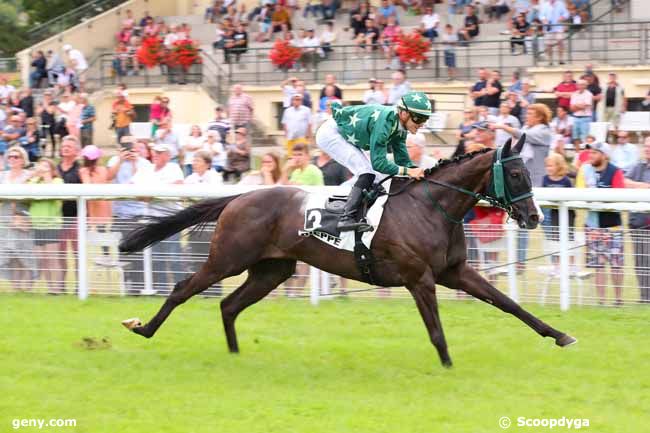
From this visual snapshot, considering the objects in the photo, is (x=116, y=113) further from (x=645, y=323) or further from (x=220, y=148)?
(x=645, y=323)

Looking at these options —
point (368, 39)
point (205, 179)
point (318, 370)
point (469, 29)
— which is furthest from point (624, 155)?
point (368, 39)

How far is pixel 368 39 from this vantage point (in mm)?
20078

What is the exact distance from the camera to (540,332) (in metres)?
6.85

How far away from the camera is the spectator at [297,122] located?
49.3 feet

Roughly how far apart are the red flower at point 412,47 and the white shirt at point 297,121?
15.2 ft

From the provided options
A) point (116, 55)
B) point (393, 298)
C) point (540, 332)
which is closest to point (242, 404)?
point (540, 332)

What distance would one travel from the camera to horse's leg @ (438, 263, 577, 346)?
682cm

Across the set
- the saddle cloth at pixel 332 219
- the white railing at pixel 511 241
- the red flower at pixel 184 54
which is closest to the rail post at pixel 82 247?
the white railing at pixel 511 241

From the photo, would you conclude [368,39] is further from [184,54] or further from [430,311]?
[430,311]

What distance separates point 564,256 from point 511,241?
1.49 feet

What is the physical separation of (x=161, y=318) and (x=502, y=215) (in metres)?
3.04

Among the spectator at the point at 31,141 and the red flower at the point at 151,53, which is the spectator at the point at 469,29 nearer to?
the red flower at the point at 151,53

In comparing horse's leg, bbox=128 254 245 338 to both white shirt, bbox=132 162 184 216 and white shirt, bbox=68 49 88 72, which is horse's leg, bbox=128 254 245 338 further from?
white shirt, bbox=68 49 88 72

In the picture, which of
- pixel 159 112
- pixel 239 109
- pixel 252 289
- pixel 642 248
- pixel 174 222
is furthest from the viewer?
pixel 159 112
